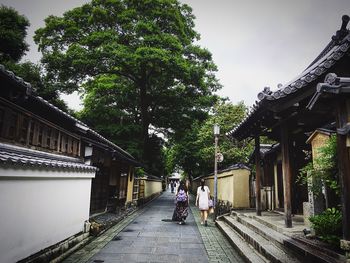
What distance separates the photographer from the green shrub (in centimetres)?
559

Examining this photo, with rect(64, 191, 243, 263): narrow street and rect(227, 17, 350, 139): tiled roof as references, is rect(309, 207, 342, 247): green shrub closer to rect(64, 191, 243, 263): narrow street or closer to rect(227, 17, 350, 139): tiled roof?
rect(64, 191, 243, 263): narrow street

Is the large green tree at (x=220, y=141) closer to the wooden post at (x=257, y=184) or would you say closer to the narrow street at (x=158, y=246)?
the wooden post at (x=257, y=184)

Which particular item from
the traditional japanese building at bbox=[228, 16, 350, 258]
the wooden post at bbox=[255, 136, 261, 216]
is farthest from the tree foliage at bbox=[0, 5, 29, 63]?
the wooden post at bbox=[255, 136, 261, 216]

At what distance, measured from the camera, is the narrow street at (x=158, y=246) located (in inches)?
307

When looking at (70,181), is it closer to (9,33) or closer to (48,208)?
(48,208)

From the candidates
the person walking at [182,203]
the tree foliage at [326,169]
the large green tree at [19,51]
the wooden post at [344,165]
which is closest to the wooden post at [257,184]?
the person walking at [182,203]

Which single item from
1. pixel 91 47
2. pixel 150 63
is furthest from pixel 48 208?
pixel 91 47

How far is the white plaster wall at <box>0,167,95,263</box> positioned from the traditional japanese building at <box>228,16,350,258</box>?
626cm

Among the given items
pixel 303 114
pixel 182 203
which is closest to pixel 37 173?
pixel 303 114

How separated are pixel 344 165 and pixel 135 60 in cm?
1830

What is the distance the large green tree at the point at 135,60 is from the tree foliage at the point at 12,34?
158 cm

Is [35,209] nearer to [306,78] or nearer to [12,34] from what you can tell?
[306,78]

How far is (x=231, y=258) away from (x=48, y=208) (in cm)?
534

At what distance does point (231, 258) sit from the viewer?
26.0 feet
